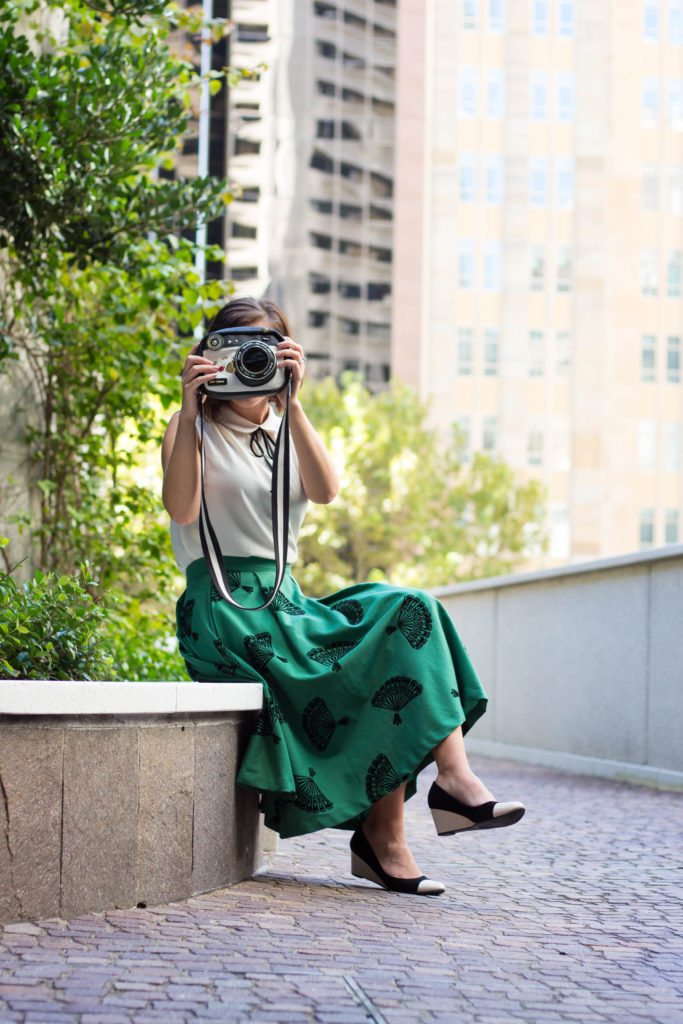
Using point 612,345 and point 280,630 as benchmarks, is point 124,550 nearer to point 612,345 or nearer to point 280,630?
point 280,630

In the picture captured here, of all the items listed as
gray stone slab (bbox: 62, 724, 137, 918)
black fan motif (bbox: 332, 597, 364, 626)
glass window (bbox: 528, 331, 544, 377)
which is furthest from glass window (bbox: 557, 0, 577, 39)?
gray stone slab (bbox: 62, 724, 137, 918)

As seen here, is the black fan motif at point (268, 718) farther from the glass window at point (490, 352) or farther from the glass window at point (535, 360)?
the glass window at point (535, 360)

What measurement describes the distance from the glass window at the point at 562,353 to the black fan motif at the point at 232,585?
72.7 m

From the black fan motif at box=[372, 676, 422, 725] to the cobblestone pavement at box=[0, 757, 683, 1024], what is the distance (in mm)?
570

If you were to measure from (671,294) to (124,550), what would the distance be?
72557mm

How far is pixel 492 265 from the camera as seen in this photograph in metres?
77.0

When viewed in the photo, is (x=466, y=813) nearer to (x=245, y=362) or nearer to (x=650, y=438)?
(x=245, y=362)

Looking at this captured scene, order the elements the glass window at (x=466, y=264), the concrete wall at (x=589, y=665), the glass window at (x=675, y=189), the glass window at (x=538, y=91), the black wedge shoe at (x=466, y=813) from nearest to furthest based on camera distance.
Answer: the black wedge shoe at (x=466, y=813) → the concrete wall at (x=589, y=665) → the glass window at (x=466, y=264) → the glass window at (x=538, y=91) → the glass window at (x=675, y=189)

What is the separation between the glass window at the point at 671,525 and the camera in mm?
75812

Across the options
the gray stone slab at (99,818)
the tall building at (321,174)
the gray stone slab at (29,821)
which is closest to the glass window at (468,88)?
the tall building at (321,174)

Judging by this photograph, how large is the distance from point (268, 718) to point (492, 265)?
73.6m

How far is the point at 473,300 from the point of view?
251 ft

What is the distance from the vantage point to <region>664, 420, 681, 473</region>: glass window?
7700 centimetres

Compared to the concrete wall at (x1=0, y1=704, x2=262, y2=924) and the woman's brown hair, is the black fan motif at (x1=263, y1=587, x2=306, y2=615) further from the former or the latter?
the woman's brown hair
